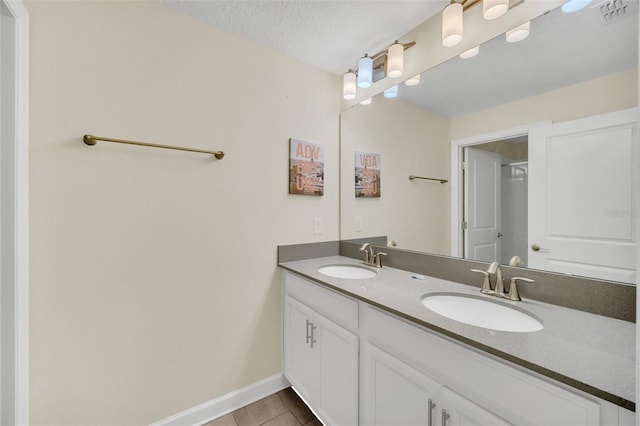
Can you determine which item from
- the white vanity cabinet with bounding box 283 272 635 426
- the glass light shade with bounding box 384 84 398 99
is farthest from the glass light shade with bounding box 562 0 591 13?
the white vanity cabinet with bounding box 283 272 635 426

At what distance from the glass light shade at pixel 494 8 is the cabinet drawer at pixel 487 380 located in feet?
4.56

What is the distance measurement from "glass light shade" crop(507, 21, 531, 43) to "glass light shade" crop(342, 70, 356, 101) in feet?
3.17

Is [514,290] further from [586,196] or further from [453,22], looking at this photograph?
[453,22]

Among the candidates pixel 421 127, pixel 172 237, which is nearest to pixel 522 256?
pixel 421 127

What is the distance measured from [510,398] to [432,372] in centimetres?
24

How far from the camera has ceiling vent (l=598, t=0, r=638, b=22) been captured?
0.88 m

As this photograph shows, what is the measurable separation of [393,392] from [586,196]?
3.38 ft

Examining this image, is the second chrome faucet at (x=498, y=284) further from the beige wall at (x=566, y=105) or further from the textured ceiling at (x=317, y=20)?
the textured ceiling at (x=317, y=20)

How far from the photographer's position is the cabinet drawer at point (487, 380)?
2.01ft

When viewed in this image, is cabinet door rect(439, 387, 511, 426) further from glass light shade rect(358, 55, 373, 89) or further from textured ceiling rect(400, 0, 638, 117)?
glass light shade rect(358, 55, 373, 89)

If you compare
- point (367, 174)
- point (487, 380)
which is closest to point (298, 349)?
point (487, 380)

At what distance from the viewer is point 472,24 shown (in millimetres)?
1322

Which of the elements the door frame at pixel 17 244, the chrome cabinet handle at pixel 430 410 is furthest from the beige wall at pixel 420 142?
the door frame at pixel 17 244

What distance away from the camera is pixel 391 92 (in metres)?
1.76
